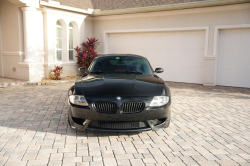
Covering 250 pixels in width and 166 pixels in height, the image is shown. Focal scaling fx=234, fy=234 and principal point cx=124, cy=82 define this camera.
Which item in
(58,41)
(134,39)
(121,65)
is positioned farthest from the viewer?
(134,39)

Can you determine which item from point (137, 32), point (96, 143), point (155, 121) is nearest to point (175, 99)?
point (155, 121)

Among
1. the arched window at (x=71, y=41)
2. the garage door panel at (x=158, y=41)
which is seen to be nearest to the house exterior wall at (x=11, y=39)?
the arched window at (x=71, y=41)

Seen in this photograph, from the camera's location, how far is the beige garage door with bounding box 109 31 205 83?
1144cm

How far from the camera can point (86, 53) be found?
13062 millimetres

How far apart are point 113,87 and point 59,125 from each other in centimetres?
160

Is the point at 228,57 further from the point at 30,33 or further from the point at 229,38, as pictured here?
the point at 30,33

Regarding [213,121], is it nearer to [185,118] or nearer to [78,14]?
[185,118]

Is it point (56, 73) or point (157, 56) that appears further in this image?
point (157, 56)

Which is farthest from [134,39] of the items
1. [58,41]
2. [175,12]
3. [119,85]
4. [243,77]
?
[119,85]

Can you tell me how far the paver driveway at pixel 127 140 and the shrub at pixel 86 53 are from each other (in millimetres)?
6567

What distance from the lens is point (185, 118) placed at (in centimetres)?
570

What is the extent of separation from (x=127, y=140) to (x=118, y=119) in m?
0.47

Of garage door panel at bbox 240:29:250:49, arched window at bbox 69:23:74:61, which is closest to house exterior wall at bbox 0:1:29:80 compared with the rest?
arched window at bbox 69:23:74:61

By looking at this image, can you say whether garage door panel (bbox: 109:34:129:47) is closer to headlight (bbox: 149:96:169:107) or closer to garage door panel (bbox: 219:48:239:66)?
garage door panel (bbox: 219:48:239:66)
